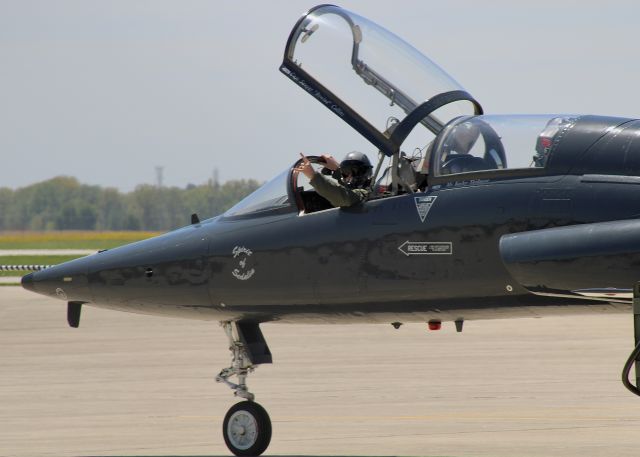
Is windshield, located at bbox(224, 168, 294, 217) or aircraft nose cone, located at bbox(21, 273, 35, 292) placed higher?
windshield, located at bbox(224, 168, 294, 217)

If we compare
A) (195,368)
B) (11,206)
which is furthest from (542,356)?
(11,206)

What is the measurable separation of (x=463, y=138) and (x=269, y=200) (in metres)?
2.30

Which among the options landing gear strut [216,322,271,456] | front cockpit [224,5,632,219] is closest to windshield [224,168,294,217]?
front cockpit [224,5,632,219]

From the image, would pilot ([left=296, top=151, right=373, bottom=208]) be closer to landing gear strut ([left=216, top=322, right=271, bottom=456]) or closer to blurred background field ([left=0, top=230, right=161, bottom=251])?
landing gear strut ([left=216, top=322, right=271, bottom=456])

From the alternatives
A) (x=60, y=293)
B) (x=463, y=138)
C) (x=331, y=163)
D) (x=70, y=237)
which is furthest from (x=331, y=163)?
(x=70, y=237)

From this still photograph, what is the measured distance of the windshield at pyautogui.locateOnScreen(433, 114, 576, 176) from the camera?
1145 cm

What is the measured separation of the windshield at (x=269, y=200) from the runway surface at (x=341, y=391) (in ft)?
8.43

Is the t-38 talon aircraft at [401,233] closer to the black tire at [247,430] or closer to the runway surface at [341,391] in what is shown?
the black tire at [247,430]

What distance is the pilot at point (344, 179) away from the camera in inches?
487

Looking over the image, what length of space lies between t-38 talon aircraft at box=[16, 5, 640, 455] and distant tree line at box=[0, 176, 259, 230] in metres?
111

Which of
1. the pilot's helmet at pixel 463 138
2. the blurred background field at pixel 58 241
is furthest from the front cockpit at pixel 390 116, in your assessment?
the blurred background field at pixel 58 241

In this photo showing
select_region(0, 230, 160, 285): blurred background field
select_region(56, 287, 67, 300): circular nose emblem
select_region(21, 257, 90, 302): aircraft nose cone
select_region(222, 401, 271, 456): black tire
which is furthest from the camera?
select_region(0, 230, 160, 285): blurred background field

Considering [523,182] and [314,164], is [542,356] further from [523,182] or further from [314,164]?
[523,182]

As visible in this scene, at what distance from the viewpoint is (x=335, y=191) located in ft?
40.6
